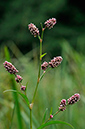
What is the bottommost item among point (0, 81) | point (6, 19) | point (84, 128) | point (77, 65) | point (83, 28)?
point (83, 28)

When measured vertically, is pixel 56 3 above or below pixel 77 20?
above

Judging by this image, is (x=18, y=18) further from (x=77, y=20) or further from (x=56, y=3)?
(x=77, y=20)

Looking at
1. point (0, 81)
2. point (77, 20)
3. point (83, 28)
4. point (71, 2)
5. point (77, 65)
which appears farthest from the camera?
point (71, 2)

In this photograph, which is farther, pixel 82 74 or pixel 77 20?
pixel 77 20

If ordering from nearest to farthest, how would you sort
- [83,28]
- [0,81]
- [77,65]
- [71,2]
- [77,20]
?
[0,81], [77,65], [83,28], [77,20], [71,2]

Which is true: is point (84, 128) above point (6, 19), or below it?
below

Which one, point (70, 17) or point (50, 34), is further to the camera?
point (70, 17)

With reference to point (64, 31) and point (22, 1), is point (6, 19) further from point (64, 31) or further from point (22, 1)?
point (64, 31)

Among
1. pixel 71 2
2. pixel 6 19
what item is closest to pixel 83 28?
pixel 71 2

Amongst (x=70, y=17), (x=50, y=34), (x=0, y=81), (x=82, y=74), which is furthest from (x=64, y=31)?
(x=0, y=81)
